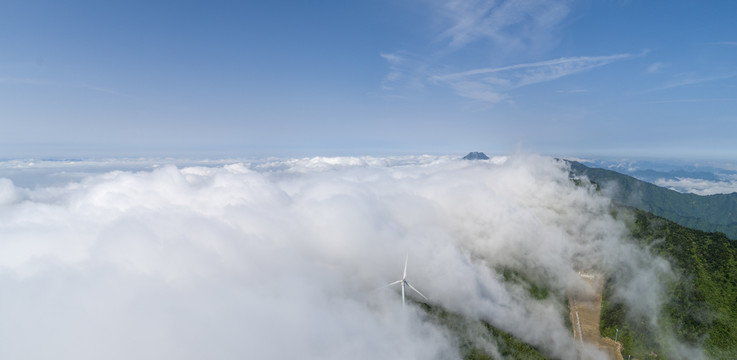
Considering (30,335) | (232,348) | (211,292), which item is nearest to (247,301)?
(211,292)

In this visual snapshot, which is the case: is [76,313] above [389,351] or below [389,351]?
above

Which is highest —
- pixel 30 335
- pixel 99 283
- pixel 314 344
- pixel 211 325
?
pixel 99 283

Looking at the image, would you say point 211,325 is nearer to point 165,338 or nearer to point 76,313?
point 165,338

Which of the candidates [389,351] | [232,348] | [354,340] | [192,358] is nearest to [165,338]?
[192,358]

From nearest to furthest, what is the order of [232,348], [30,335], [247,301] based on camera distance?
[30,335], [232,348], [247,301]

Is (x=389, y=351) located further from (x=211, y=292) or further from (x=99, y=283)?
(x=99, y=283)

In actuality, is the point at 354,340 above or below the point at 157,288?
below

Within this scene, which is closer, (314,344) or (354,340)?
(314,344)

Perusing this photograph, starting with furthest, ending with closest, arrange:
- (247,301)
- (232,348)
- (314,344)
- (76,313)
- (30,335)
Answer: (247,301) < (314,344) < (232,348) < (76,313) < (30,335)

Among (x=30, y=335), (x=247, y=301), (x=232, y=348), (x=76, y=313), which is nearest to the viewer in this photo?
(x=30, y=335)
